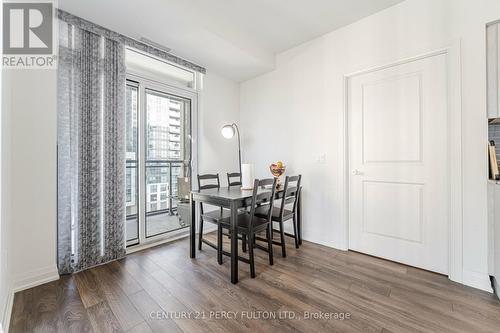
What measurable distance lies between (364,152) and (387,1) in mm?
1573

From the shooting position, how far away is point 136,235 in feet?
9.46

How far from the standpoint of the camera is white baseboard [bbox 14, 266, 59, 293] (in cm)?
191

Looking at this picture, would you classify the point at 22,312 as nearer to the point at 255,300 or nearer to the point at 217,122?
the point at 255,300

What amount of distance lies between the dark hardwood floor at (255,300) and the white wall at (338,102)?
1.66 feet

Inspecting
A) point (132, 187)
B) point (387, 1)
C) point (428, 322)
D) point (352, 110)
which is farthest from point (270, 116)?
point (428, 322)

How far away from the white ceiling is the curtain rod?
0.06 metres

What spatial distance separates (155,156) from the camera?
3.09 metres

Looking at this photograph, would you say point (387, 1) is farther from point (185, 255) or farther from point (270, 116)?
point (185, 255)

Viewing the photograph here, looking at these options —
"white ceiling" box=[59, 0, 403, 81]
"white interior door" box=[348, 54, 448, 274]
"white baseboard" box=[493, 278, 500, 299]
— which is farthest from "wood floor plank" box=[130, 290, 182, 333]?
"white ceiling" box=[59, 0, 403, 81]

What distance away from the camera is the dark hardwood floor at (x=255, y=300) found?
1515 mm

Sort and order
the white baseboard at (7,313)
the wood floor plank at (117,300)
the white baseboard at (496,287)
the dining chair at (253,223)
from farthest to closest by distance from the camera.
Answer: the dining chair at (253,223) → the white baseboard at (496,287) → the wood floor plank at (117,300) → the white baseboard at (7,313)

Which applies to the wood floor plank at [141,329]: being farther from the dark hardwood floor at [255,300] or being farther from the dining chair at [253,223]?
the dining chair at [253,223]

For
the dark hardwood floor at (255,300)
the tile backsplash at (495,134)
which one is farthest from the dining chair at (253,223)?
the tile backsplash at (495,134)

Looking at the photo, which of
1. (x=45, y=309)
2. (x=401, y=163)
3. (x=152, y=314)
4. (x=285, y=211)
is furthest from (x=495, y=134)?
(x=45, y=309)
